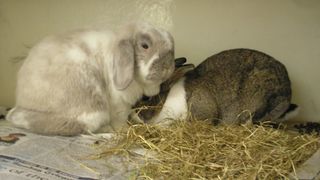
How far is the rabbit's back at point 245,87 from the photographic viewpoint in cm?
167

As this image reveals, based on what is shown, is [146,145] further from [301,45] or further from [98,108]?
[301,45]

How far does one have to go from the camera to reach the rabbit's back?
65.6 inches

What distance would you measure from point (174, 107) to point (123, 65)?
1.16 ft

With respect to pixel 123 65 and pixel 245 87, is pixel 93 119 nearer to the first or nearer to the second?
pixel 123 65

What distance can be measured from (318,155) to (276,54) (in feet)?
2.33

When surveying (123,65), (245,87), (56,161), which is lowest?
(56,161)

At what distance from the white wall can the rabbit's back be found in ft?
0.65

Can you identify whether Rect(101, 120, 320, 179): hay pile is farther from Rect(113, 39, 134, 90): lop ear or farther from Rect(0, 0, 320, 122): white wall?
Rect(0, 0, 320, 122): white wall

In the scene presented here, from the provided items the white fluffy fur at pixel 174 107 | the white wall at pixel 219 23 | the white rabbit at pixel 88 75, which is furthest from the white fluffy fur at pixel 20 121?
the white wall at pixel 219 23

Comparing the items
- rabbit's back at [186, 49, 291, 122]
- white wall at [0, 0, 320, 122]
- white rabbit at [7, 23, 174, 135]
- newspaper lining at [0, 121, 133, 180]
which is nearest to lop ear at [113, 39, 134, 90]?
white rabbit at [7, 23, 174, 135]

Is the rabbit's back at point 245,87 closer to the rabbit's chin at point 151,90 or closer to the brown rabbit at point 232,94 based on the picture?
the brown rabbit at point 232,94

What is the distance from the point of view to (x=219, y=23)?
1939 mm

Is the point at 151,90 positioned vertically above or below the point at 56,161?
above

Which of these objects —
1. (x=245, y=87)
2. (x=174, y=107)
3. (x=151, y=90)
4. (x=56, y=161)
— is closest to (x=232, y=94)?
(x=245, y=87)
